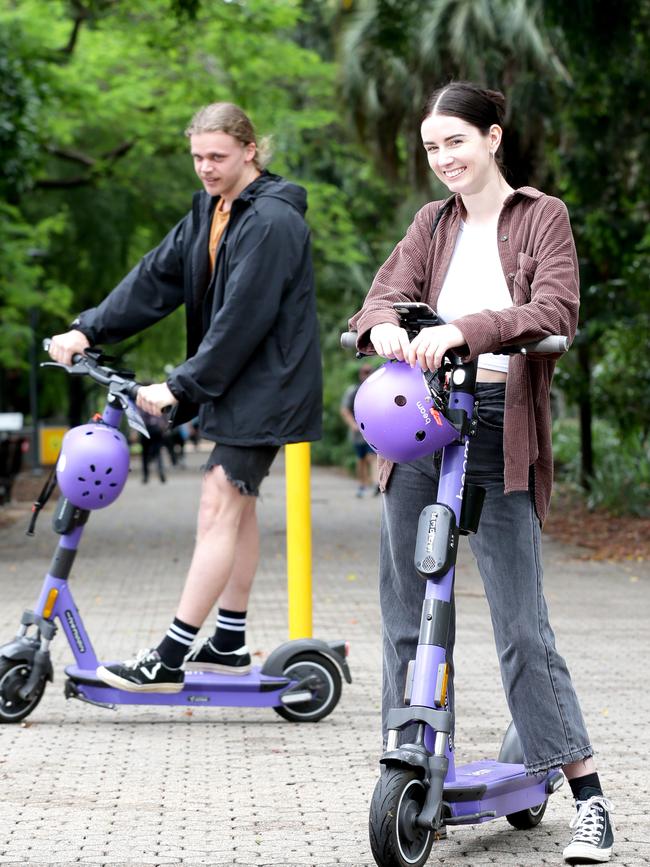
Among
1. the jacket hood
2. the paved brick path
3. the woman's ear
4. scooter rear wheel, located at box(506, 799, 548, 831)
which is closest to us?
the woman's ear

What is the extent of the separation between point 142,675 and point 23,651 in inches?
18.6

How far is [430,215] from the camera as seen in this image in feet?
12.7

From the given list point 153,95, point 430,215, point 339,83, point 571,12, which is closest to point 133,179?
point 153,95

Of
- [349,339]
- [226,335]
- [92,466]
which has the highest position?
[349,339]

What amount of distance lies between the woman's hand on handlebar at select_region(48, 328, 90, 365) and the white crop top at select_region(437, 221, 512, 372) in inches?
84.2

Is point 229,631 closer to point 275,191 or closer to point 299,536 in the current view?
point 299,536

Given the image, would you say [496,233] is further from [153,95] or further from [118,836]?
[153,95]

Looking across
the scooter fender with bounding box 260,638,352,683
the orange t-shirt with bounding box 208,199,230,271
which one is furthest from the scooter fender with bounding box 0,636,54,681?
the orange t-shirt with bounding box 208,199,230,271

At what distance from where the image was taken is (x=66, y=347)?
547cm

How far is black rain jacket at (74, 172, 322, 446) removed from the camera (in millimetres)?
5336

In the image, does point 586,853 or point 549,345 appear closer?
point 549,345

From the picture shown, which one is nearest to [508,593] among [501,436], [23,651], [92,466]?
[501,436]

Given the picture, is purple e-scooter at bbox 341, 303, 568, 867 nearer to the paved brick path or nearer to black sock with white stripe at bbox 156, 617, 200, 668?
the paved brick path

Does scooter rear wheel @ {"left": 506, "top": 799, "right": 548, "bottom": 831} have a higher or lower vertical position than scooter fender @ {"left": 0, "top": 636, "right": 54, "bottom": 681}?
higher
